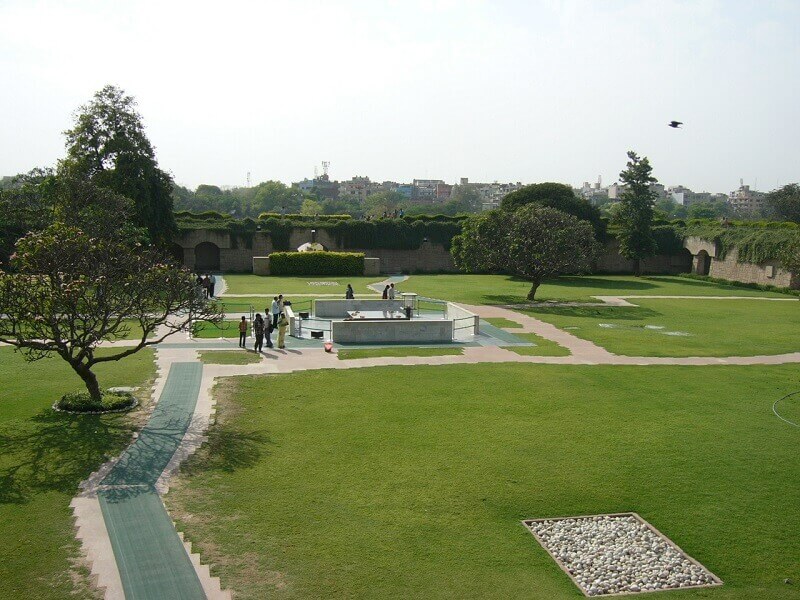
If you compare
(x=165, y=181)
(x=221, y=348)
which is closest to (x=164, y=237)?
(x=165, y=181)

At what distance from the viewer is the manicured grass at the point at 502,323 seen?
29570mm

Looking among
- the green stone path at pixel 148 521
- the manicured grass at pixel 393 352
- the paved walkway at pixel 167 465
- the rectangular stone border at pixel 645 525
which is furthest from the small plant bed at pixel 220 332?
the rectangular stone border at pixel 645 525

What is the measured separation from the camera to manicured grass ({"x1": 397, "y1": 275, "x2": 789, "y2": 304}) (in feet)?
131

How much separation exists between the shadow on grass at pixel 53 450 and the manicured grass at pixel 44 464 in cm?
2

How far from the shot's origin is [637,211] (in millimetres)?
53812

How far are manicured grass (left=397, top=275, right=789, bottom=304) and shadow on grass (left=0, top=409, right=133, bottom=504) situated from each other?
23981 mm

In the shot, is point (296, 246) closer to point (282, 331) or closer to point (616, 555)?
point (282, 331)

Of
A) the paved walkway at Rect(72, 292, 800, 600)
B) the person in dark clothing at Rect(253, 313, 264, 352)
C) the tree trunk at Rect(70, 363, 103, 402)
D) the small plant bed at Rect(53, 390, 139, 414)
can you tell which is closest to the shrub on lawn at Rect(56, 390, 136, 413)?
the small plant bed at Rect(53, 390, 139, 414)

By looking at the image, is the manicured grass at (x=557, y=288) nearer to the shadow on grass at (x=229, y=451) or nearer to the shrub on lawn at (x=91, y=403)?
the shrub on lawn at (x=91, y=403)

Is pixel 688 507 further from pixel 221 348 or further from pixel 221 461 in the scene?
pixel 221 348

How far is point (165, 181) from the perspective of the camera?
156 ft

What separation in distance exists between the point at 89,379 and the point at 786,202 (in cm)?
8279

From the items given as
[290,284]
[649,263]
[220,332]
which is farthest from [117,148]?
[649,263]

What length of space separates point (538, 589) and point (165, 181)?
43.5 metres
